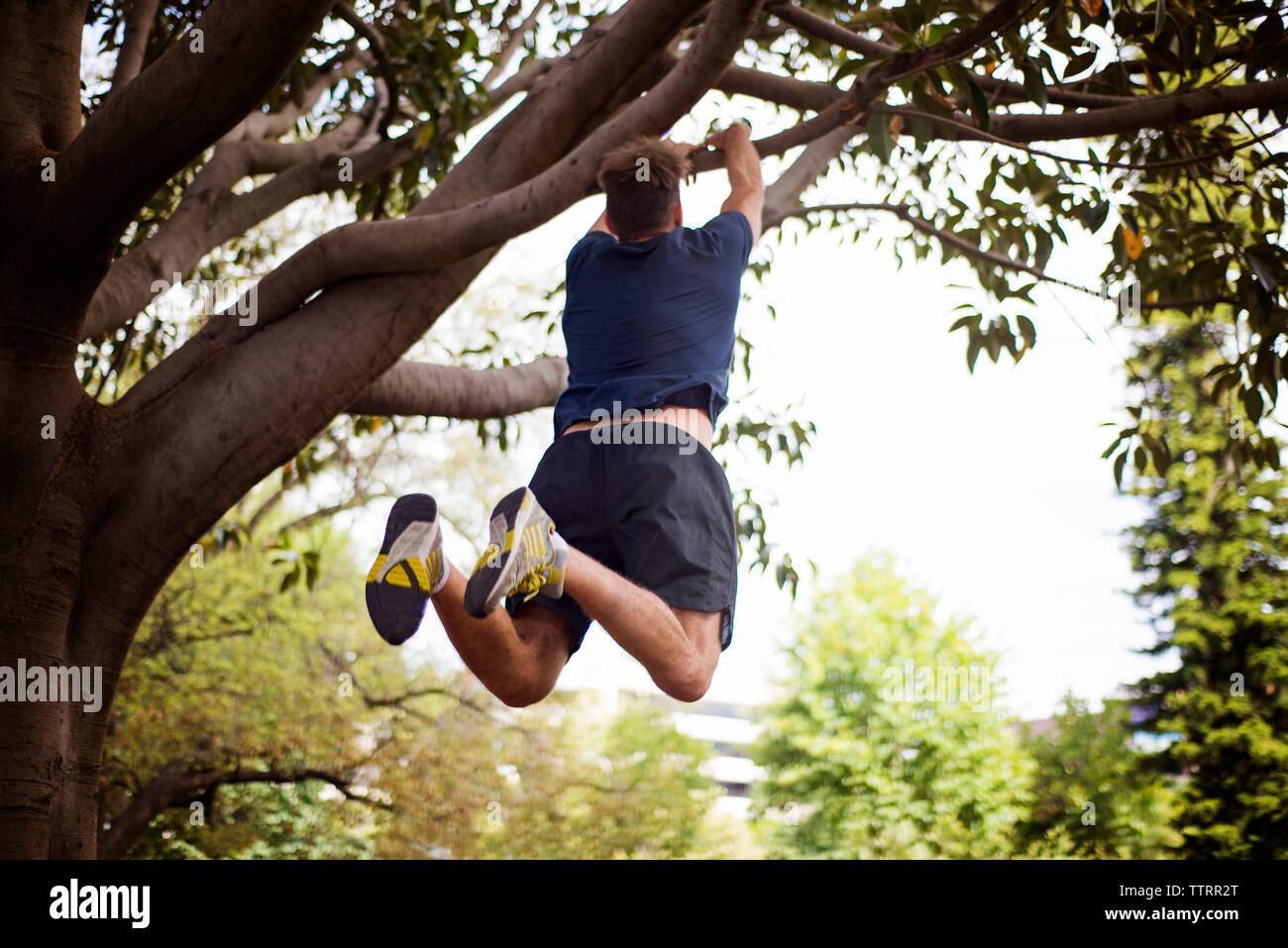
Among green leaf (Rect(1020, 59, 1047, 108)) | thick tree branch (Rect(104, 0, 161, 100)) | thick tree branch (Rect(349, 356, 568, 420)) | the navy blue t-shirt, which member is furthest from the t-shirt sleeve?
thick tree branch (Rect(104, 0, 161, 100))

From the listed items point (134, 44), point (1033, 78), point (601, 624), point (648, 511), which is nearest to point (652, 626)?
A: point (601, 624)

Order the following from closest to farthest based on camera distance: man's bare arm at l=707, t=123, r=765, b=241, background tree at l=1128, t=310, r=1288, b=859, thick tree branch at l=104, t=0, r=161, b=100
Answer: man's bare arm at l=707, t=123, r=765, b=241 < thick tree branch at l=104, t=0, r=161, b=100 < background tree at l=1128, t=310, r=1288, b=859

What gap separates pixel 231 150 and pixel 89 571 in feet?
8.63

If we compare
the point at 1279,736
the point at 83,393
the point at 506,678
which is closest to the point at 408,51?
the point at 83,393

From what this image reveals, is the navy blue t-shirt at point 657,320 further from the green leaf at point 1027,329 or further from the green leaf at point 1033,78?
the green leaf at point 1027,329

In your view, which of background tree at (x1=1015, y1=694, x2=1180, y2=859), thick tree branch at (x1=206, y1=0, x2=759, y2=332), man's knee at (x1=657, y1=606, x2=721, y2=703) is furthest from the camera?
background tree at (x1=1015, y1=694, x2=1180, y2=859)

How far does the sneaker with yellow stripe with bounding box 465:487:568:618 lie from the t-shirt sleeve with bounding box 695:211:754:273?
952mm

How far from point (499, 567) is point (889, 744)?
22259mm

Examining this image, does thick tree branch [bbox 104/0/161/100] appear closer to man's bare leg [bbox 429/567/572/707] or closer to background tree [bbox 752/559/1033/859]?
man's bare leg [bbox 429/567/572/707]

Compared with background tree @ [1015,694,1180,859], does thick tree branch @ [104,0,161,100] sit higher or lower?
higher

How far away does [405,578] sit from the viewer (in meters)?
2.25

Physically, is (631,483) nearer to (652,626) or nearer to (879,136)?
(652,626)

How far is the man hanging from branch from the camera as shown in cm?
235
